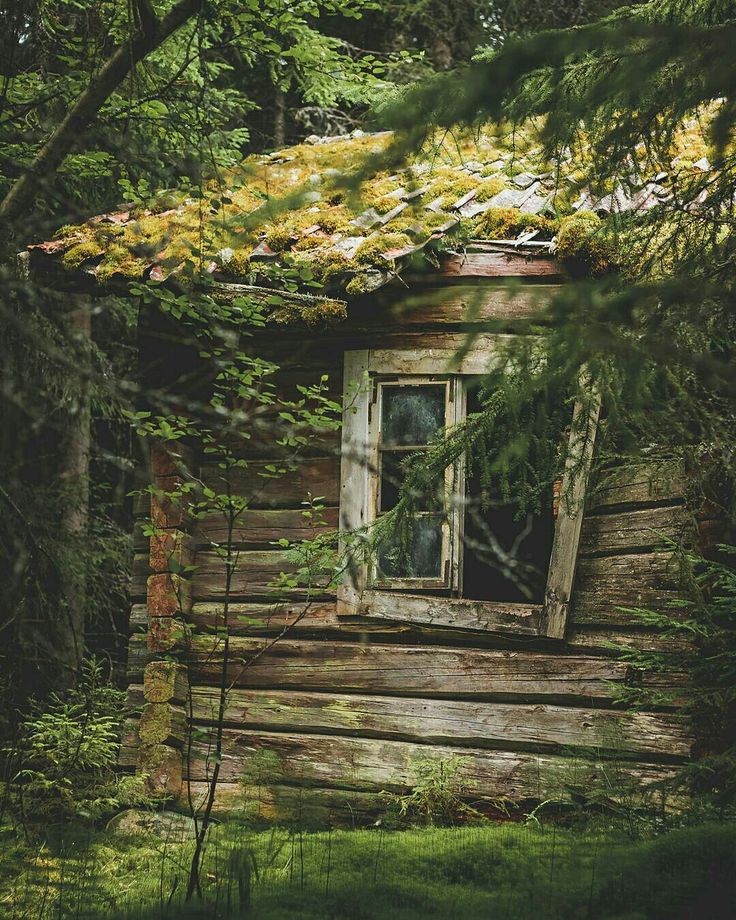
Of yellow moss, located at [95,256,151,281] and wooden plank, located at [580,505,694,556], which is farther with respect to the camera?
yellow moss, located at [95,256,151,281]

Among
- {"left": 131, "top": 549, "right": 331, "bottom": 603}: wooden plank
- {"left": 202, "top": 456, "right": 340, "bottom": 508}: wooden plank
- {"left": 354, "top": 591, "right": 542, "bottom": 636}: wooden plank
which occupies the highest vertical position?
{"left": 202, "top": 456, "right": 340, "bottom": 508}: wooden plank

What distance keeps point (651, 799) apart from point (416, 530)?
2091 mm

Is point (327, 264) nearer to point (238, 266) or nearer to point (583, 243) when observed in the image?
point (238, 266)

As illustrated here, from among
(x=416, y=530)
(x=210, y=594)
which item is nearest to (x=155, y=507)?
(x=210, y=594)

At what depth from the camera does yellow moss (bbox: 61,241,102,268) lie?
6.23m

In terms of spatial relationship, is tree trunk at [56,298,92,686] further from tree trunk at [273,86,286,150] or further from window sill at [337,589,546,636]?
window sill at [337,589,546,636]

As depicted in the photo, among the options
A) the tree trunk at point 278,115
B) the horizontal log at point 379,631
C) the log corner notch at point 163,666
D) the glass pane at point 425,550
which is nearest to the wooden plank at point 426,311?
the glass pane at point 425,550

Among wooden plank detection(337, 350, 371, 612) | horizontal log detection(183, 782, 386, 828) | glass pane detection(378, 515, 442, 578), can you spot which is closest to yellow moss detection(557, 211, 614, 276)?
wooden plank detection(337, 350, 371, 612)

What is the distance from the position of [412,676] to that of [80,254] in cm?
361

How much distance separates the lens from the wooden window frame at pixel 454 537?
5.51m

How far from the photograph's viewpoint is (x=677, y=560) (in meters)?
5.18

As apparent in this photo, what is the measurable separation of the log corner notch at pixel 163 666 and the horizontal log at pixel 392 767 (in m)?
0.23

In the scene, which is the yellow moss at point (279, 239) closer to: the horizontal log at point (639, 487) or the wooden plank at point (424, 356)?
the wooden plank at point (424, 356)

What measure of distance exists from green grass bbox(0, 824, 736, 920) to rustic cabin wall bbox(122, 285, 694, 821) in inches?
33.2
